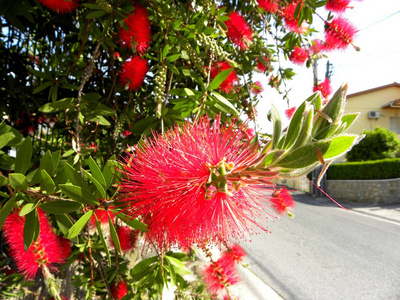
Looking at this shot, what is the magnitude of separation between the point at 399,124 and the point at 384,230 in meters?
7.02

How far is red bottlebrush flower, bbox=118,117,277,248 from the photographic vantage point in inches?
20.2

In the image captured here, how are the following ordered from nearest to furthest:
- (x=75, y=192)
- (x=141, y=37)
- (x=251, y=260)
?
(x=75, y=192)
(x=141, y=37)
(x=251, y=260)

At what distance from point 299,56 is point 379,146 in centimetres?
847

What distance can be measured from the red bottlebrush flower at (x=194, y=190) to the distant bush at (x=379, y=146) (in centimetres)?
912

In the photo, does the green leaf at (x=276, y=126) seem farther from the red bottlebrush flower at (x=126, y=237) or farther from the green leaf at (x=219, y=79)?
the red bottlebrush flower at (x=126, y=237)

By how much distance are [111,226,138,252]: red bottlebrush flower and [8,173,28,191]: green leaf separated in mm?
609

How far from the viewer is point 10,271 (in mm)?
1349

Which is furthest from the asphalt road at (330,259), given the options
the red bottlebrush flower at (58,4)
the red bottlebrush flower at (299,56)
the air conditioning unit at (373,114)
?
the air conditioning unit at (373,114)

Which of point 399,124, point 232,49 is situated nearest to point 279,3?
point 232,49

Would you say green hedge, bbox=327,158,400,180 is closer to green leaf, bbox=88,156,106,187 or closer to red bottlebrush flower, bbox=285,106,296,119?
red bottlebrush flower, bbox=285,106,296,119

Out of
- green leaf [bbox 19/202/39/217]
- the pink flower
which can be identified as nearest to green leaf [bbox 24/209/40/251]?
green leaf [bbox 19/202/39/217]

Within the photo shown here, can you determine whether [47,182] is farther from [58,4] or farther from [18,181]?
[58,4]

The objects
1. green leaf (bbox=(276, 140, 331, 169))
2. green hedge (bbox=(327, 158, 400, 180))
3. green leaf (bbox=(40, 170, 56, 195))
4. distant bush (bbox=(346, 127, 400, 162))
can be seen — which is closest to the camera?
green leaf (bbox=(276, 140, 331, 169))

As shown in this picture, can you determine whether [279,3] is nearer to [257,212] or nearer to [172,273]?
[257,212]
